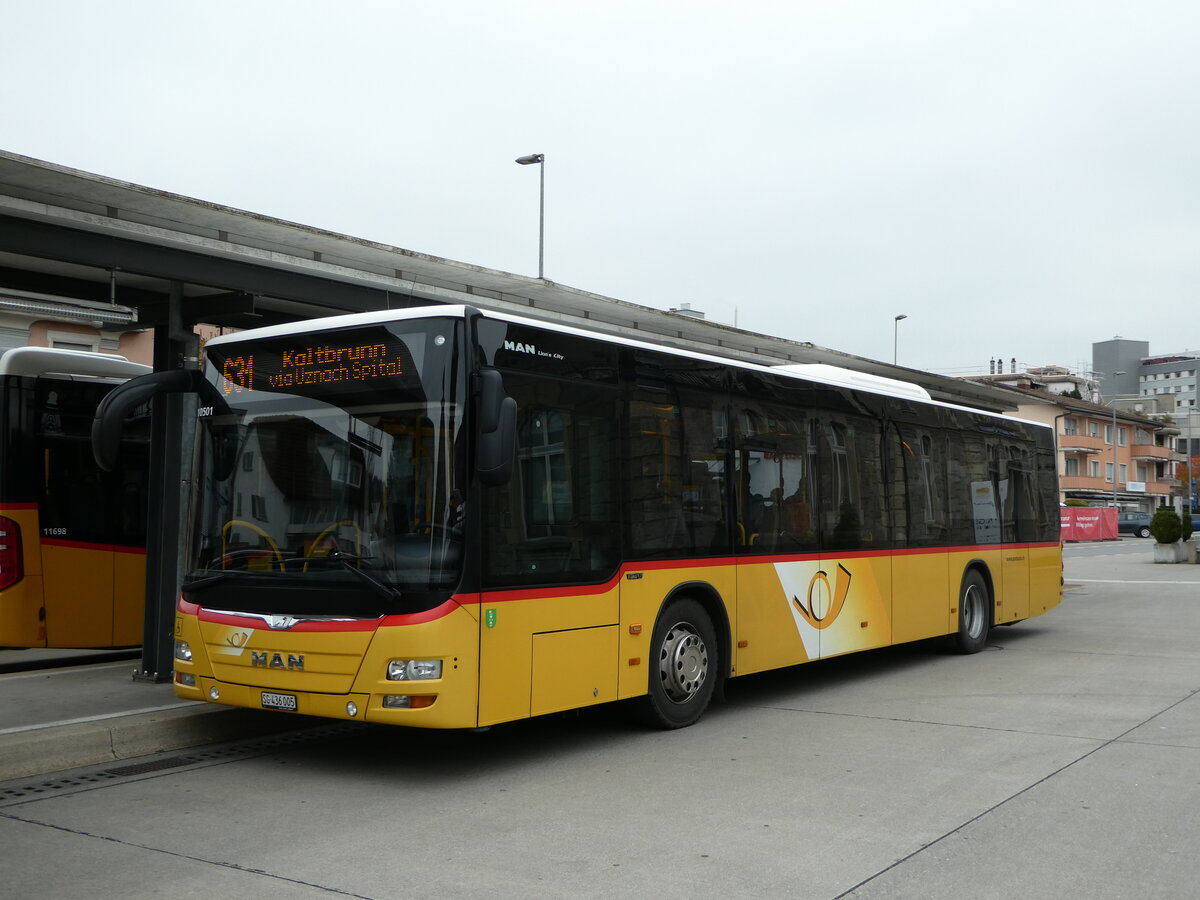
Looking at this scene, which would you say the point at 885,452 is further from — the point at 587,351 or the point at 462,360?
the point at 462,360

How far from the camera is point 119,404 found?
333 inches

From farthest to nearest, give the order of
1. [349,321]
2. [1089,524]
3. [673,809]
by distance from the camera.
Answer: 1. [1089,524]
2. [349,321]
3. [673,809]

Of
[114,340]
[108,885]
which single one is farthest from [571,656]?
[114,340]

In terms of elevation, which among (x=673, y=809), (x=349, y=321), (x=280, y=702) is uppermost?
(x=349, y=321)

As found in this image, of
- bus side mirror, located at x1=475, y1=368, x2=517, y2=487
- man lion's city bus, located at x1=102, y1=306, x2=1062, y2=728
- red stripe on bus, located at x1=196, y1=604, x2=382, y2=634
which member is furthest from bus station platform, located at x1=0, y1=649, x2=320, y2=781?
bus side mirror, located at x1=475, y1=368, x2=517, y2=487

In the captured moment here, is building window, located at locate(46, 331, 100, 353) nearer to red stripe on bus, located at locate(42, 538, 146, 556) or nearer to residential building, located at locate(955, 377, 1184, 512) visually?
red stripe on bus, located at locate(42, 538, 146, 556)

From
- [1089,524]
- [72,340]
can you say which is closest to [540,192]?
[72,340]

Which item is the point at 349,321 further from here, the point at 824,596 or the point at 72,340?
the point at 72,340

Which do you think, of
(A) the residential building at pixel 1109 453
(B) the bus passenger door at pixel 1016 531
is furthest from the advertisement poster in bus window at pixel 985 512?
(A) the residential building at pixel 1109 453

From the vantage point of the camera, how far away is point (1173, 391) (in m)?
158

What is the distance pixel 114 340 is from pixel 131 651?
2039 cm

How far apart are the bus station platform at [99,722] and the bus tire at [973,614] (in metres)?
7.81

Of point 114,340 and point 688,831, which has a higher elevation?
point 114,340

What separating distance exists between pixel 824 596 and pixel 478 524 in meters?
4.69
